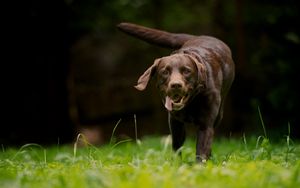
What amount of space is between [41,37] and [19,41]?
60cm

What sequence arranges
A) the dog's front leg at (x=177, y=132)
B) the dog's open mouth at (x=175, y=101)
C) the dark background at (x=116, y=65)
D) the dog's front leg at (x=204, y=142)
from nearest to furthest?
the dog's open mouth at (x=175, y=101)
the dog's front leg at (x=204, y=142)
the dog's front leg at (x=177, y=132)
the dark background at (x=116, y=65)

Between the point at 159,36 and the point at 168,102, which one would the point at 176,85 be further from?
the point at 159,36

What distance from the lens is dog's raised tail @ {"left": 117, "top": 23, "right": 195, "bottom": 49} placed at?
27.3 feet

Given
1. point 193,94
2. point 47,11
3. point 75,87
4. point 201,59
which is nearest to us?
point 193,94

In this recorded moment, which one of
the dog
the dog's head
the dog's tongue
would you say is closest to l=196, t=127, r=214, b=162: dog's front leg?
the dog

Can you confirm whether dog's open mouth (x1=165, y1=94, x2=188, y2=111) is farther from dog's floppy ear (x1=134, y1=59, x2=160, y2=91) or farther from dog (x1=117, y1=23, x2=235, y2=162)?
dog's floppy ear (x1=134, y1=59, x2=160, y2=91)

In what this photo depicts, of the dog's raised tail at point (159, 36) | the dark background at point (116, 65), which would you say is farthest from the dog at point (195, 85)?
the dark background at point (116, 65)

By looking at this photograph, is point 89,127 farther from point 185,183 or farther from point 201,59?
point 185,183

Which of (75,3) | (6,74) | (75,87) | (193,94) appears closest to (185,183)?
(193,94)

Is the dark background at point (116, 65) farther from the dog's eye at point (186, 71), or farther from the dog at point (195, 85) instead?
the dog's eye at point (186, 71)

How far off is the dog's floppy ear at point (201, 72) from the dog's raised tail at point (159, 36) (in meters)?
1.67

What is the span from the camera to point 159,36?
841 centimetres

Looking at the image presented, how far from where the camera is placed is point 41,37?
15.5 m

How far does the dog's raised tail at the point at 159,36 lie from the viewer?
832 cm
